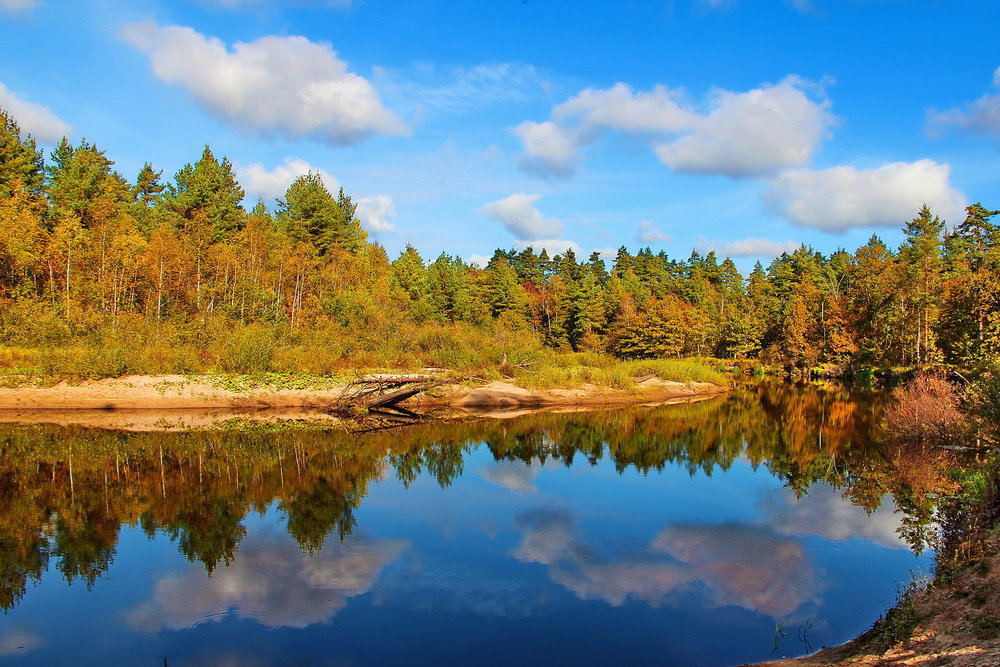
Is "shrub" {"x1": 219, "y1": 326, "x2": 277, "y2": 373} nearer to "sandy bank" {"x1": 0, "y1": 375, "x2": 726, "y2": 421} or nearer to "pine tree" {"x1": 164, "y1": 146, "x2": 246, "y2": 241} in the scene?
"sandy bank" {"x1": 0, "y1": 375, "x2": 726, "y2": 421}

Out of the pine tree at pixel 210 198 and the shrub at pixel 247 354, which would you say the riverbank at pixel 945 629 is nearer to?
the shrub at pixel 247 354

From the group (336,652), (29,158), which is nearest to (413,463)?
(336,652)

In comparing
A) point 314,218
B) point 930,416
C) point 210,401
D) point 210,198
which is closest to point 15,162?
point 210,198

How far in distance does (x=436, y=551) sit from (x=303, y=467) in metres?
7.65

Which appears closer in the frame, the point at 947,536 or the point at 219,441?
the point at 947,536

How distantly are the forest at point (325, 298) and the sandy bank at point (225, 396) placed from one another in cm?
117

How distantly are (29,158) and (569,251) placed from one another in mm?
60600

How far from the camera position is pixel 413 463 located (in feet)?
63.6

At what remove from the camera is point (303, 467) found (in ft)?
58.7

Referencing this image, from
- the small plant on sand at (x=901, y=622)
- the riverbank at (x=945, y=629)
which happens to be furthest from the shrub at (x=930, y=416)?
the riverbank at (x=945, y=629)

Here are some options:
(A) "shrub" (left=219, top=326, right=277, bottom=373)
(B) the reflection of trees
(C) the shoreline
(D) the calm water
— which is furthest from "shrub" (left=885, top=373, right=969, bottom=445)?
(A) "shrub" (left=219, top=326, right=277, bottom=373)

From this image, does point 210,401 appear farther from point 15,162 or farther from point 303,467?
point 15,162

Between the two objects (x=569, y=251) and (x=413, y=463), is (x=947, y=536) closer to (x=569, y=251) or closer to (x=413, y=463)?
(x=413, y=463)

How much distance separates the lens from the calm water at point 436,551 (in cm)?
823
